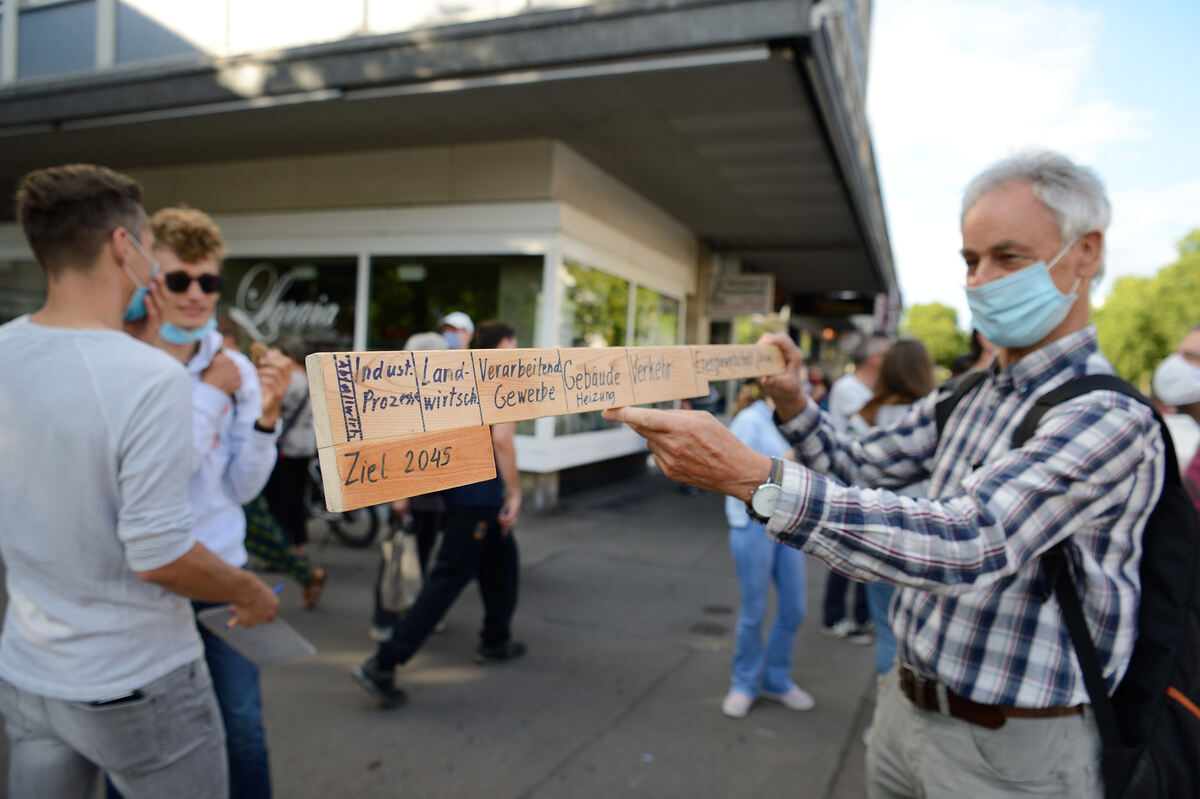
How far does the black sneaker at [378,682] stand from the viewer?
11.7 ft

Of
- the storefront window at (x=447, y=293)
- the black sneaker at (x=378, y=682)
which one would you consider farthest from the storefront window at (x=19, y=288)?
the black sneaker at (x=378, y=682)

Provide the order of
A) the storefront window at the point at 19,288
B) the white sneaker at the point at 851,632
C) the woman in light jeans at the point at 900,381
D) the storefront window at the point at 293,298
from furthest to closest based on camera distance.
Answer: the storefront window at the point at 19,288, the storefront window at the point at 293,298, the white sneaker at the point at 851,632, the woman in light jeans at the point at 900,381

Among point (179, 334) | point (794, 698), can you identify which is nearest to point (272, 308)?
point (179, 334)

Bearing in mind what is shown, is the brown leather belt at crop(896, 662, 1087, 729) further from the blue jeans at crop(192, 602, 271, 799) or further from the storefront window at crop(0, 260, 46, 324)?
the storefront window at crop(0, 260, 46, 324)

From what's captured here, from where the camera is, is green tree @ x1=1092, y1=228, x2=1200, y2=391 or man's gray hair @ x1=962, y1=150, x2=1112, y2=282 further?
green tree @ x1=1092, y1=228, x2=1200, y2=391

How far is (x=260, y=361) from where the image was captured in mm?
2184

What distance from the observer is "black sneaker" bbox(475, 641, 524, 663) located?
166 inches

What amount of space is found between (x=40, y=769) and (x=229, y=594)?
482 millimetres

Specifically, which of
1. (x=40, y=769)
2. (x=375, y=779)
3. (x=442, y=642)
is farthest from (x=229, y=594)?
(x=442, y=642)

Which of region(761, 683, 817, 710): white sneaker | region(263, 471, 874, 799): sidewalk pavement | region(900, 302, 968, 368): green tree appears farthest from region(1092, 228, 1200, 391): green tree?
region(761, 683, 817, 710): white sneaker

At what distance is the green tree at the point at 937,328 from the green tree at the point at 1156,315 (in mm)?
35254

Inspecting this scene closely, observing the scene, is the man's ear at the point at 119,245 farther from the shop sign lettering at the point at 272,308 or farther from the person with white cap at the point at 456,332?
the shop sign lettering at the point at 272,308

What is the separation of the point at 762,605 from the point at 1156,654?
237 cm

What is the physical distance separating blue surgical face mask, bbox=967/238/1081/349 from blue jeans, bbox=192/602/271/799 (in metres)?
2.28
